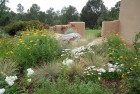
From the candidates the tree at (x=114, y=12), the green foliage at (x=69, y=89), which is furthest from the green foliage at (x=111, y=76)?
the tree at (x=114, y=12)

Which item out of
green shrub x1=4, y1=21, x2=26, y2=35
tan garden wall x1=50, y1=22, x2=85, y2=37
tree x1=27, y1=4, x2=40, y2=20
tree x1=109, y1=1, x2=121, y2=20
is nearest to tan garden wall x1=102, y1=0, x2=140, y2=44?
tan garden wall x1=50, y1=22, x2=85, y2=37

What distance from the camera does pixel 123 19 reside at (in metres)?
11.0

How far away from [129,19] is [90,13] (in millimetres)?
16532

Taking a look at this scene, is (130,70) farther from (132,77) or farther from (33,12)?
(33,12)

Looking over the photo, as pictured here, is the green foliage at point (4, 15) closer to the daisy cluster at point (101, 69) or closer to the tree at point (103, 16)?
the tree at point (103, 16)

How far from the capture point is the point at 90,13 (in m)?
26.9

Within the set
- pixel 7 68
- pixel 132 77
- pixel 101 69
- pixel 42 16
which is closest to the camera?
pixel 132 77

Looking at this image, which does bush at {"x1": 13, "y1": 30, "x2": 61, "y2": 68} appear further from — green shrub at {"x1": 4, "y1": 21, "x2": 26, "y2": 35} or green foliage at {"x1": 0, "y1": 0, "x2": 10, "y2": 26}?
green foliage at {"x1": 0, "y1": 0, "x2": 10, "y2": 26}

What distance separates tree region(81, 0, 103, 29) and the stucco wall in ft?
51.2

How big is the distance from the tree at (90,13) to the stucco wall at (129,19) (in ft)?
51.2

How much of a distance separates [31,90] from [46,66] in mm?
920

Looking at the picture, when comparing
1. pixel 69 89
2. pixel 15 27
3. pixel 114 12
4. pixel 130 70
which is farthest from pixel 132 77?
pixel 114 12

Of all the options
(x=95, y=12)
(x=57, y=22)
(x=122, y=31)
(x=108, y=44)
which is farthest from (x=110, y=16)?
(x=108, y=44)

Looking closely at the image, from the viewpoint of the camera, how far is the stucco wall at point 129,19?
396 inches
